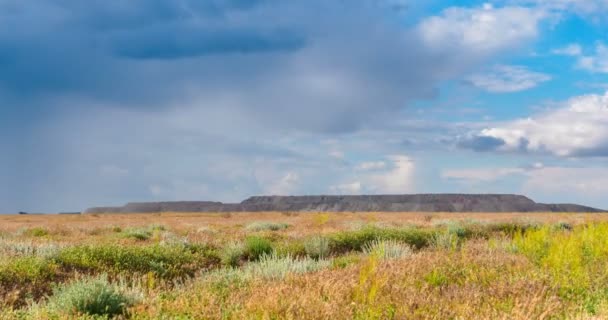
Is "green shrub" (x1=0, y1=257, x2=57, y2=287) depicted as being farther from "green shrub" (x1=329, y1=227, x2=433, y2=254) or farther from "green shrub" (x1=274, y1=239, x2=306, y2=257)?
"green shrub" (x1=329, y1=227, x2=433, y2=254)

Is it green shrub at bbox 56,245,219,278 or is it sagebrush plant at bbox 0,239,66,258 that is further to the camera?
sagebrush plant at bbox 0,239,66,258

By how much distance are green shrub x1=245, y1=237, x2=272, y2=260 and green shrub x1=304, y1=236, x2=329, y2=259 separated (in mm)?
883

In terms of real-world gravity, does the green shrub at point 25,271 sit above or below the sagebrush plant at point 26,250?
below

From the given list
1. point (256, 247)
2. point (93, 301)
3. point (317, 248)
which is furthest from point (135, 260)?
point (93, 301)

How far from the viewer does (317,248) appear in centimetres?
1323

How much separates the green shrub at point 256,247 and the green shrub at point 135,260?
869mm

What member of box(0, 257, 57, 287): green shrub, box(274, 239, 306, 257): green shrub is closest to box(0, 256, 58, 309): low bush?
box(0, 257, 57, 287): green shrub

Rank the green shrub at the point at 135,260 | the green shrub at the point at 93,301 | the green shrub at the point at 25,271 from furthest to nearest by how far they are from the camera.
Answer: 1. the green shrub at the point at 135,260
2. the green shrub at the point at 25,271
3. the green shrub at the point at 93,301

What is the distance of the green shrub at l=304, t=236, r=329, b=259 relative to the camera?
1313 centimetres

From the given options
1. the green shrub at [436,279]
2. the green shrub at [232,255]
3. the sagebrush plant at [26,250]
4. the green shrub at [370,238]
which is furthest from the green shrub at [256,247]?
the green shrub at [436,279]

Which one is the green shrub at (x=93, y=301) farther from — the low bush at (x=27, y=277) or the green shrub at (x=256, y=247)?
the green shrub at (x=256, y=247)

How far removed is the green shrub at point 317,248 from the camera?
13.1 meters

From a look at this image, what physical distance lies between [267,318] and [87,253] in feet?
24.5

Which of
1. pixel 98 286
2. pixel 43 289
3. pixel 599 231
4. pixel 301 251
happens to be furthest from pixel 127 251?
pixel 599 231
